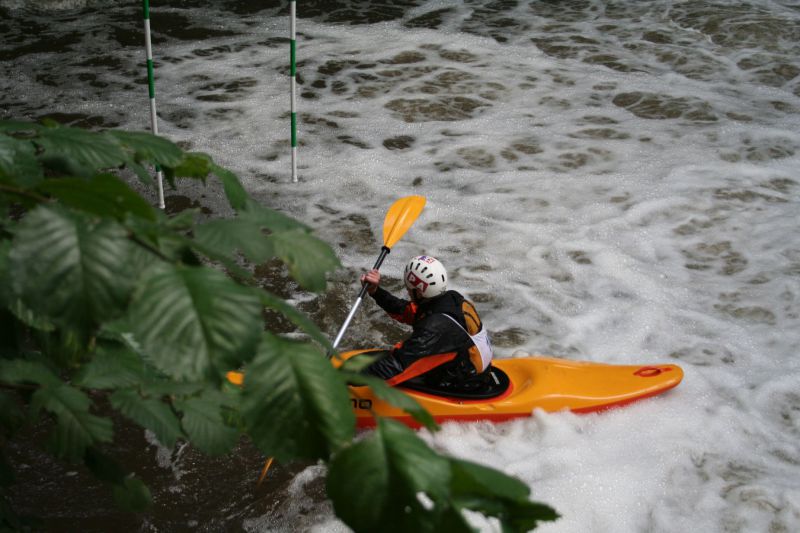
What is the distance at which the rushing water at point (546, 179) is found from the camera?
349 centimetres

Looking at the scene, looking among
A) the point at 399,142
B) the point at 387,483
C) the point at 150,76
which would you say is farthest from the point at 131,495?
the point at 399,142

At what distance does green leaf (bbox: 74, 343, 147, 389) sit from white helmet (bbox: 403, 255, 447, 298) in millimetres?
2461

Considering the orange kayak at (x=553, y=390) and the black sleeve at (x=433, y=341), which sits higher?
the black sleeve at (x=433, y=341)

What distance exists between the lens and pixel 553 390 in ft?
11.9

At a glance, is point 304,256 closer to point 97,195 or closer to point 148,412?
point 97,195

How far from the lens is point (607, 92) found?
7.97 m

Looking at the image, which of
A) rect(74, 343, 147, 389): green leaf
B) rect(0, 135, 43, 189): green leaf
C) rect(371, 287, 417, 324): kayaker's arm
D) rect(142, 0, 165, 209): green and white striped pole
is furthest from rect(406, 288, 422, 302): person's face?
rect(0, 135, 43, 189): green leaf

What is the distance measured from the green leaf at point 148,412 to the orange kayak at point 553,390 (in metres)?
2.30

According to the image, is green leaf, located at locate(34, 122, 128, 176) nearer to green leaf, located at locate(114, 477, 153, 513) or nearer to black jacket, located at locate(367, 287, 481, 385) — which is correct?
green leaf, located at locate(114, 477, 153, 513)

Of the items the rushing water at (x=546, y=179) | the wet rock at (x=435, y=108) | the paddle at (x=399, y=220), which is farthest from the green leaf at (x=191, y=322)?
the wet rock at (x=435, y=108)

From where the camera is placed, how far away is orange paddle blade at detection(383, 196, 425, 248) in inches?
166

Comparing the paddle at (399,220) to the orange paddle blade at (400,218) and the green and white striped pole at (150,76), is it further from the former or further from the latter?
the green and white striped pole at (150,76)

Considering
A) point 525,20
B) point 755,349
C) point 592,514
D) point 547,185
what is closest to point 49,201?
point 592,514

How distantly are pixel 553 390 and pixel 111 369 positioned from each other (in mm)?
2795
